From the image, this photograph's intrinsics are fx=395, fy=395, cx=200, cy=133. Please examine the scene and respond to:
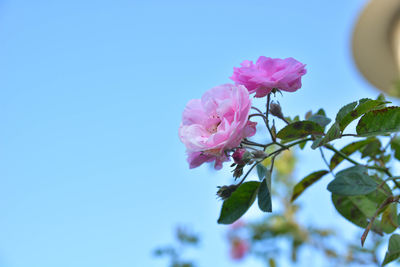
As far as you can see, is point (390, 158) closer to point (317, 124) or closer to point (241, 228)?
point (317, 124)

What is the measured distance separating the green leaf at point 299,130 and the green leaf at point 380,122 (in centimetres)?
6

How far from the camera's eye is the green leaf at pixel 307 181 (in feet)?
2.31

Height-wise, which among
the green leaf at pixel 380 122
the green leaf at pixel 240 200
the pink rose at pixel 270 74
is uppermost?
the pink rose at pixel 270 74

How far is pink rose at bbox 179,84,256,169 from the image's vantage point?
1.55 ft

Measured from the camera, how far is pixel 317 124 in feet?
1.82

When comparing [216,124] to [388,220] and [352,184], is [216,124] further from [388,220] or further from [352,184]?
[388,220]

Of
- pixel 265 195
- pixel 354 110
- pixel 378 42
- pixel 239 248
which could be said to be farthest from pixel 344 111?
pixel 378 42

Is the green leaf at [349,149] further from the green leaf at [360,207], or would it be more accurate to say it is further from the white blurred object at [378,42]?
the white blurred object at [378,42]

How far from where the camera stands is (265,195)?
52 centimetres

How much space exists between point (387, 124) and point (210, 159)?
23 centimetres

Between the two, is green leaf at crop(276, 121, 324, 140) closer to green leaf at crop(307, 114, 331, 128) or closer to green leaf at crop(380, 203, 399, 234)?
green leaf at crop(307, 114, 331, 128)

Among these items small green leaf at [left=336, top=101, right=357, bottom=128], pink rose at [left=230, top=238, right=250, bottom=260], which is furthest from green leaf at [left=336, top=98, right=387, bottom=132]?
pink rose at [left=230, top=238, right=250, bottom=260]

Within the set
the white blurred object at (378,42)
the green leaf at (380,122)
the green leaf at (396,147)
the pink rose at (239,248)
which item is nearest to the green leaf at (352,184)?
the green leaf at (380,122)

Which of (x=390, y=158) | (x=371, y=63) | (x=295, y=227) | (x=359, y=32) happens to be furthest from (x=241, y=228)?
(x=371, y=63)
